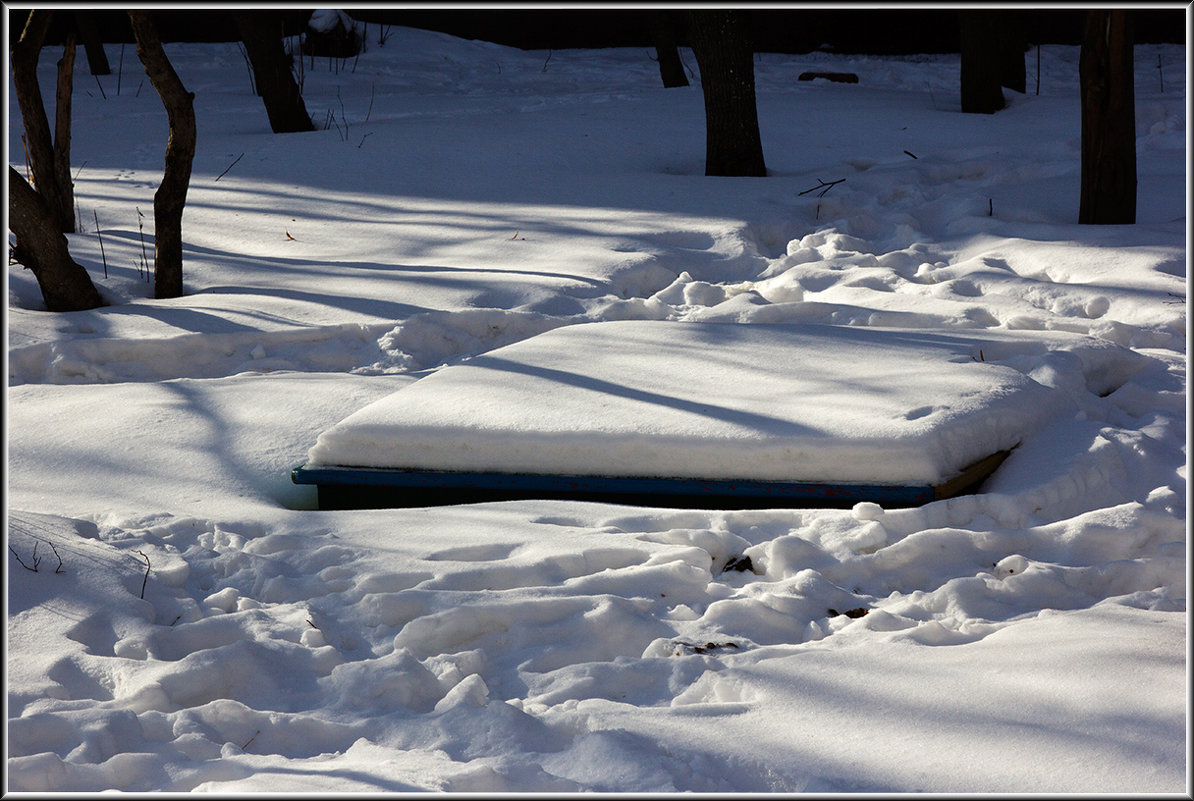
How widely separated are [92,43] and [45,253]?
25.1ft

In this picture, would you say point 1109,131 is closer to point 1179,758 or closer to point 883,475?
point 883,475

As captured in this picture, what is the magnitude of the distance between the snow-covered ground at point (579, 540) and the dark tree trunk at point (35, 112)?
405 millimetres

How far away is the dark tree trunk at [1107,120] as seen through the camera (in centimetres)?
449

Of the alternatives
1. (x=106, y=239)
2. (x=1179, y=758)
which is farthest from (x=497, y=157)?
(x=1179, y=758)

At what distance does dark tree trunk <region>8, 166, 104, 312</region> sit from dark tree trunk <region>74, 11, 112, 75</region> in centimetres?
729

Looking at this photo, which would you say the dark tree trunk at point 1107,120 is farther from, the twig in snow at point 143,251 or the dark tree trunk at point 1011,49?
the twig in snow at point 143,251

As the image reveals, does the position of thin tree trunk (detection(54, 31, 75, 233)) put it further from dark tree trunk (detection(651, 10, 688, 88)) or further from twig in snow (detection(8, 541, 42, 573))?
dark tree trunk (detection(651, 10, 688, 88))

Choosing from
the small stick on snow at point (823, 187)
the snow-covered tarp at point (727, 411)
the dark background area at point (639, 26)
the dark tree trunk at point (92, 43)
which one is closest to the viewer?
the snow-covered tarp at point (727, 411)

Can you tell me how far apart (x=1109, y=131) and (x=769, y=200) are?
6.00 feet

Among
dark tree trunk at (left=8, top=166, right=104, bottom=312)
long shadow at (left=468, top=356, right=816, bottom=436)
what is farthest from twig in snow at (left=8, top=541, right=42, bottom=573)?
dark tree trunk at (left=8, top=166, right=104, bottom=312)

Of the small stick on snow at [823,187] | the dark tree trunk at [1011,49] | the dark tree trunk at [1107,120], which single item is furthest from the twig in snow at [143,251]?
the dark tree trunk at [1011,49]

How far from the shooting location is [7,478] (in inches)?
119

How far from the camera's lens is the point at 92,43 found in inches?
416

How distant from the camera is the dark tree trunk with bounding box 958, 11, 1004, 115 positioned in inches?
297
